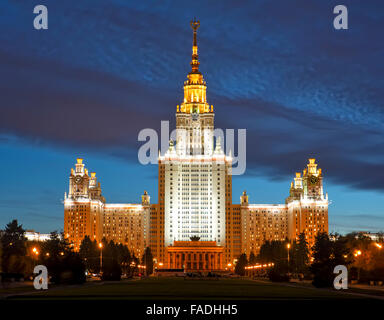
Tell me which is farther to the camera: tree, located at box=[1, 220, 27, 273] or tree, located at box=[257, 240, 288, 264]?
tree, located at box=[257, 240, 288, 264]

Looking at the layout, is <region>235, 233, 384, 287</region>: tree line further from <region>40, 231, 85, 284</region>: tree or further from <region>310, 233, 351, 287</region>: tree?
<region>40, 231, 85, 284</region>: tree

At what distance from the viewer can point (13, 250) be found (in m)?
130

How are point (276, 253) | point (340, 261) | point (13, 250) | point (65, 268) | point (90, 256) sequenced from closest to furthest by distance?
1. point (340, 261)
2. point (65, 268)
3. point (13, 250)
4. point (90, 256)
5. point (276, 253)

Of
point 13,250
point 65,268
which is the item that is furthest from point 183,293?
point 13,250

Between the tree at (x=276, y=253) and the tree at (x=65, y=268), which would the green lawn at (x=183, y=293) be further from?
the tree at (x=276, y=253)

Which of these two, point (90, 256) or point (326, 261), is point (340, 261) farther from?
point (90, 256)

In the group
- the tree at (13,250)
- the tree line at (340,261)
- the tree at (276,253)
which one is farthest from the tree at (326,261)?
the tree at (276,253)

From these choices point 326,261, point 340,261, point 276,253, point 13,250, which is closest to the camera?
point 326,261

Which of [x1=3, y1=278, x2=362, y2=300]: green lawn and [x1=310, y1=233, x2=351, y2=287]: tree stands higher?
[x1=310, y1=233, x2=351, y2=287]: tree

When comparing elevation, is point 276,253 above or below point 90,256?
above

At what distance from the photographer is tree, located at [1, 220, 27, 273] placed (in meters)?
114

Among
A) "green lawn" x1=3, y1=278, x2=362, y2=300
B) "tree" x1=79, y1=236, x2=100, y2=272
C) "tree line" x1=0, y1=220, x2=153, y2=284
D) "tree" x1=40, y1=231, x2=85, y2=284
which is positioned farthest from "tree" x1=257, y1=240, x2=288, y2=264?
"green lawn" x1=3, y1=278, x2=362, y2=300
